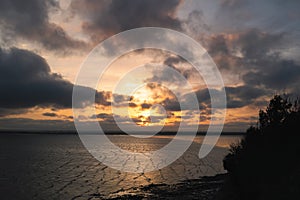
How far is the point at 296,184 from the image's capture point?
53.8 feet

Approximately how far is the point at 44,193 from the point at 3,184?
1081 centimetres

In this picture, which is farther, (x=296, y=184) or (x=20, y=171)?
(x=20, y=171)

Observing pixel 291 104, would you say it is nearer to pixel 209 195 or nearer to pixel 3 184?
pixel 209 195

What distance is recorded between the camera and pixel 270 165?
2006cm

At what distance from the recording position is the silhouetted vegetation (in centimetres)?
1784

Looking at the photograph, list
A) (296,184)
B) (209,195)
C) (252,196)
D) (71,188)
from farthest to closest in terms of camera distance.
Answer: (71,188)
(209,195)
(252,196)
(296,184)

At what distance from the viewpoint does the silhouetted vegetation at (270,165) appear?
1784 cm

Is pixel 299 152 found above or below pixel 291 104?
below

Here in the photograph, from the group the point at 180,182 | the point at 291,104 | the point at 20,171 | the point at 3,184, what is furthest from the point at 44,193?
the point at 291,104

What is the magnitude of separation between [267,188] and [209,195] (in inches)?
758

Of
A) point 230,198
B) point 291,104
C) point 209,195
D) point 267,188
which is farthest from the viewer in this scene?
point 209,195

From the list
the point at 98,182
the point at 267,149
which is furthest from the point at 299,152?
the point at 98,182

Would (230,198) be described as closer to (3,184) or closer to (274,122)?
(274,122)

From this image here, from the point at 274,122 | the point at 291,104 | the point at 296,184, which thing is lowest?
the point at 296,184
